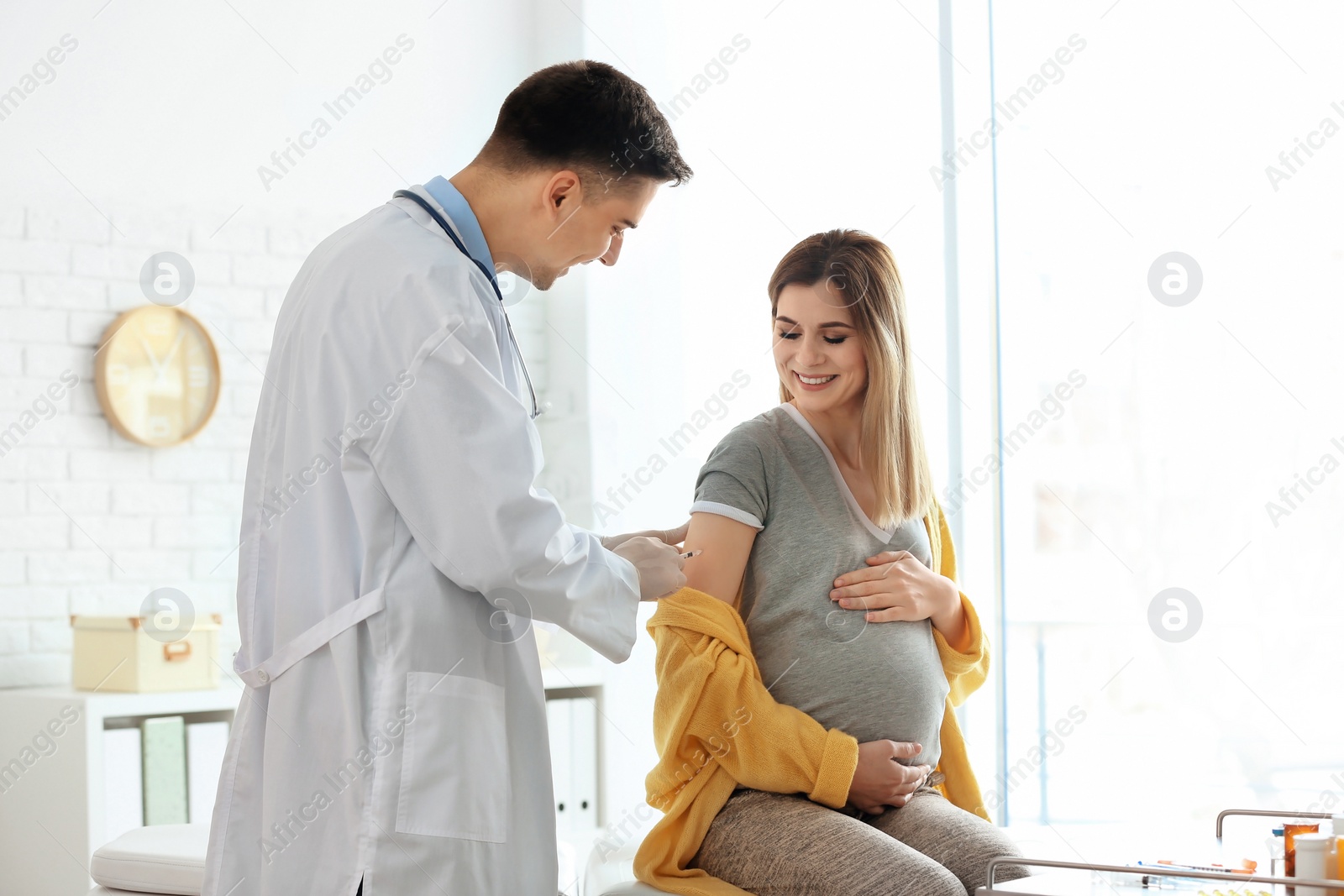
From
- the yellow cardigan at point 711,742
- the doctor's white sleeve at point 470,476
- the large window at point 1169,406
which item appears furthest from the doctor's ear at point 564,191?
the large window at point 1169,406

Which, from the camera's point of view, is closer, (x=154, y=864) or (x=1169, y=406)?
(x=154, y=864)

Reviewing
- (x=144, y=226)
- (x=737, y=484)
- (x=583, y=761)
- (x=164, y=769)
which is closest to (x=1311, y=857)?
(x=737, y=484)

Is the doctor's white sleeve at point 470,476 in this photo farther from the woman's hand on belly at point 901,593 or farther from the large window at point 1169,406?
the large window at point 1169,406

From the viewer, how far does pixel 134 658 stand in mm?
3066

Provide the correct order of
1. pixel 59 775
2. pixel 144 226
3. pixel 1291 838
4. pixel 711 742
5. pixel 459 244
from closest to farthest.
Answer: pixel 1291 838 < pixel 459 244 < pixel 711 742 < pixel 59 775 < pixel 144 226

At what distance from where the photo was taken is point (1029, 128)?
8.80 ft

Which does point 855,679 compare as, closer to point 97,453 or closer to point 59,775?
point 59,775

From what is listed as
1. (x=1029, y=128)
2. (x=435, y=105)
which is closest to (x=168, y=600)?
(x=435, y=105)

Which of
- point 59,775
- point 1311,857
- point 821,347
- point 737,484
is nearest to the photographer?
point 1311,857

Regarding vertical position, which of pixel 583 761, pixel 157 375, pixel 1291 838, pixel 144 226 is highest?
pixel 144 226

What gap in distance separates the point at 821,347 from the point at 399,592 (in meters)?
0.82

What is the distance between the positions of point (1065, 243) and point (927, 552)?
1067 millimetres

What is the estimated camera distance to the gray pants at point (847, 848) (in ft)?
4.83

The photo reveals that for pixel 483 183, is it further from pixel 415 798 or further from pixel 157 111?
pixel 157 111
